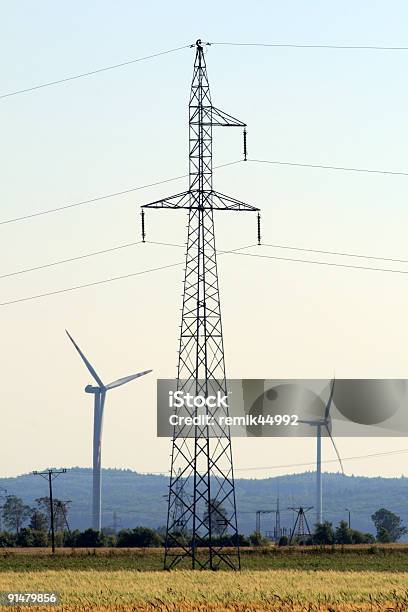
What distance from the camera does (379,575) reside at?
112 m

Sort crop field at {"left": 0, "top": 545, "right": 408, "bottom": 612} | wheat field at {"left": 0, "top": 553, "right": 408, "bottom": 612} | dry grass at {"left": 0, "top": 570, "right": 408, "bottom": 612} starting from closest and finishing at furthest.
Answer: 1. wheat field at {"left": 0, "top": 553, "right": 408, "bottom": 612}
2. dry grass at {"left": 0, "top": 570, "right": 408, "bottom": 612}
3. crop field at {"left": 0, "top": 545, "right": 408, "bottom": 612}

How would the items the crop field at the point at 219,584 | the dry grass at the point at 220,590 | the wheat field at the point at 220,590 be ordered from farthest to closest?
the crop field at the point at 219,584
the dry grass at the point at 220,590
the wheat field at the point at 220,590

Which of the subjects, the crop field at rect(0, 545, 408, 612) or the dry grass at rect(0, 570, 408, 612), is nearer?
the dry grass at rect(0, 570, 408, 612)

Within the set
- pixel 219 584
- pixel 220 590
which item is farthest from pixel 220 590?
pixel 219 584

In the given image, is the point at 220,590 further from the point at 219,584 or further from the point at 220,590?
the point at 219,584

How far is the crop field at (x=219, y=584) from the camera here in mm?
72312

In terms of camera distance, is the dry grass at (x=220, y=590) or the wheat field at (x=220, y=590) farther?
the dry grass at (x=220, y=590)

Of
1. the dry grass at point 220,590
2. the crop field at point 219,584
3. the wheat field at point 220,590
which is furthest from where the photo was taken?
the crop field at point 219,584

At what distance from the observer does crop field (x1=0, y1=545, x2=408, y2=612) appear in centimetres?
7231

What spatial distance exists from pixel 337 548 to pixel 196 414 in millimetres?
72170

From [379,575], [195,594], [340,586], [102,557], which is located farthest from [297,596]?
[102,557]

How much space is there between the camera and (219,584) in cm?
9281

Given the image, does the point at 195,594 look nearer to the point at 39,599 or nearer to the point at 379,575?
the point at 39,599

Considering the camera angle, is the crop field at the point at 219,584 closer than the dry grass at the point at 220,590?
No
